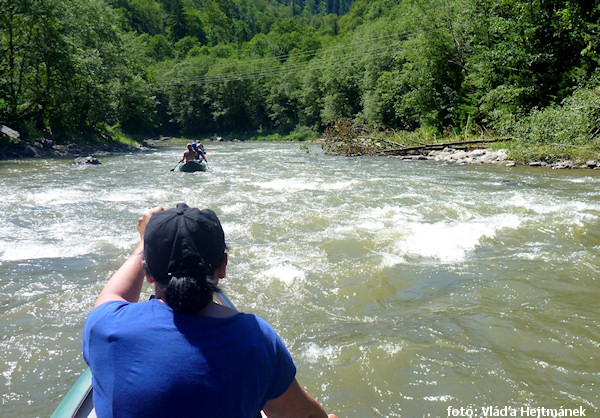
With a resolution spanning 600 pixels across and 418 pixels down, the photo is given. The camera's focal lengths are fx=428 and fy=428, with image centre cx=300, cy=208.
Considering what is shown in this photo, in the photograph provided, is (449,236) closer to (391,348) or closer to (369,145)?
(391,348)

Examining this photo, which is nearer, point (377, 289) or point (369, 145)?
point (377, 289)

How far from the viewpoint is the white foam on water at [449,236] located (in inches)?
225

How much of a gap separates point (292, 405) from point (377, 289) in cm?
316

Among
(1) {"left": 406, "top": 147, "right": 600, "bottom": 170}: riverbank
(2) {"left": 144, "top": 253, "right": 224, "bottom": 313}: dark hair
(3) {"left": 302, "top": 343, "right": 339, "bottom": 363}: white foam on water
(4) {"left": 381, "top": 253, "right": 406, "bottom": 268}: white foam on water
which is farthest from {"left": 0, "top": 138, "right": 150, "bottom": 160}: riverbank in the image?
(2) {"left": 144, "top": 253, "right": 224, "bottom": 313}: dark hair

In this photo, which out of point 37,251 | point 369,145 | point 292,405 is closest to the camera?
point 292,405

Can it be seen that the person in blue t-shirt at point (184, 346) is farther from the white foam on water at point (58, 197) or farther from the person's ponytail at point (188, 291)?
the white foam on water at point (58, 197)

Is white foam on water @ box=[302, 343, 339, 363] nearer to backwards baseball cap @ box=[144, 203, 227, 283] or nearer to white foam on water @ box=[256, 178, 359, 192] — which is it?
backwards baseball cap @ box=[144, 203, 227, 283]

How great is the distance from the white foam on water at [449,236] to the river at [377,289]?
3 centimetres

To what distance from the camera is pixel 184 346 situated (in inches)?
51.7

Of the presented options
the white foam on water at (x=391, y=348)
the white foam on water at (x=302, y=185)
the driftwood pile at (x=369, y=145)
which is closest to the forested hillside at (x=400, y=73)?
the driftwood pile at (x=369, y=145)

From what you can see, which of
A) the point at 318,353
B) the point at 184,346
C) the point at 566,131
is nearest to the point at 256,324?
the point at 184,346

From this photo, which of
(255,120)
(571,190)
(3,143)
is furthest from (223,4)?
(571,190)

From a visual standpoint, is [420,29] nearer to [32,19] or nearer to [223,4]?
[32,19]

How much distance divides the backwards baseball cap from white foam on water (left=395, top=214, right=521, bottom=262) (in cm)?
454
